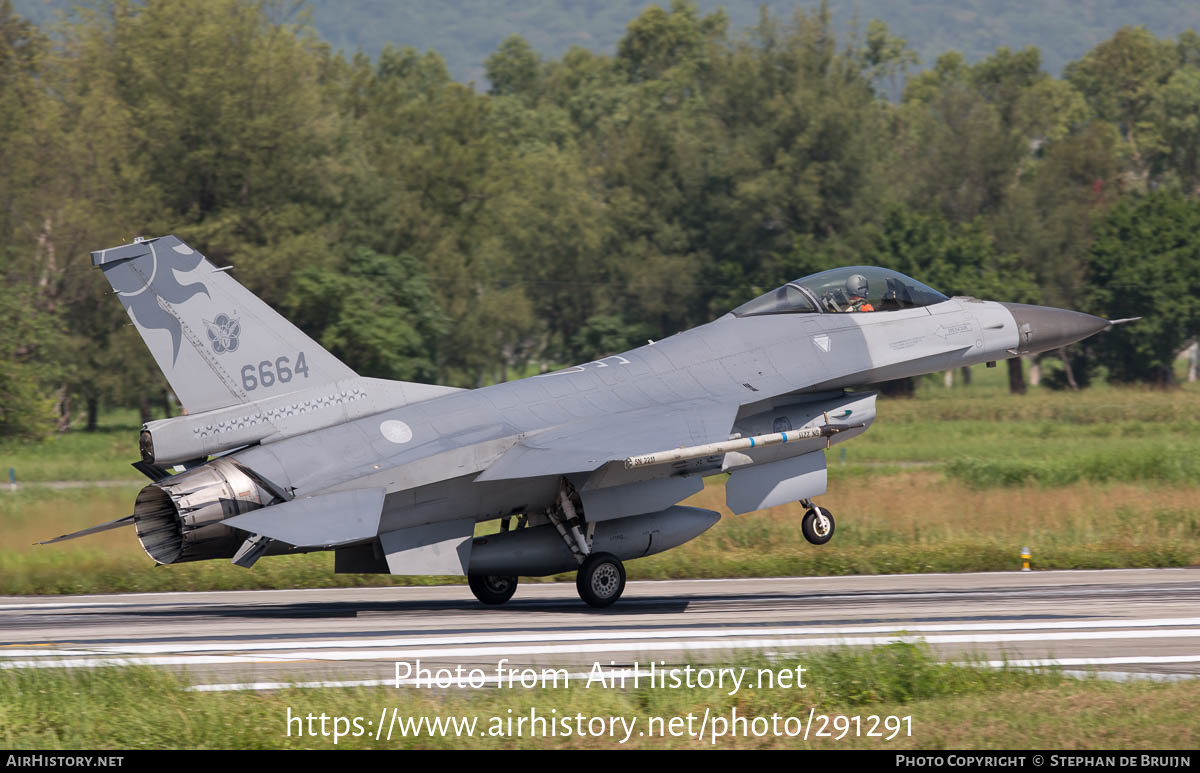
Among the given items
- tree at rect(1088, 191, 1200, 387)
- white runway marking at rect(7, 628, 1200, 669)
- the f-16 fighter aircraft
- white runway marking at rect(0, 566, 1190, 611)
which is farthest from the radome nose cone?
tree at rect(1088, 191, 1200, 387)

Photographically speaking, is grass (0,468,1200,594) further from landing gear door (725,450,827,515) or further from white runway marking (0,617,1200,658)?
white runway marking (0,617,1200,658)

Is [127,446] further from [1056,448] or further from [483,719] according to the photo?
[483,719]

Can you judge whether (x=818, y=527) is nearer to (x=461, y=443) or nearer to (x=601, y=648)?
(x=461, y=443)

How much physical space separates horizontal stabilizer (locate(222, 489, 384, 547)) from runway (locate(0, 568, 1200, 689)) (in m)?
1.00

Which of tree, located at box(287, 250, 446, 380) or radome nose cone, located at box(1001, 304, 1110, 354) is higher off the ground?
tree, located at box(287, 250, 446, 380)

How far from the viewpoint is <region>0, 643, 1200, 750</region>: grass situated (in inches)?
336

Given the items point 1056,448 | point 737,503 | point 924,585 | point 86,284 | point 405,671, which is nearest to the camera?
point 405,671

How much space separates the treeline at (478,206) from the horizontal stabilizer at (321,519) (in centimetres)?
2881

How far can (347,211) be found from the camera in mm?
59750

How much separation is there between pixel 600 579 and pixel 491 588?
1.71 m

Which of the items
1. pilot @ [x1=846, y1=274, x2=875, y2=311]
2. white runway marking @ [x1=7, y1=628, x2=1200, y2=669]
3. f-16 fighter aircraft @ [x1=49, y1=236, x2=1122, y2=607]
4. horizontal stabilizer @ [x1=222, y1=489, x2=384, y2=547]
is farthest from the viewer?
pilot @ [x1=846, y1=274, x2=875, y2=311]

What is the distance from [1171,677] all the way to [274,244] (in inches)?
1777

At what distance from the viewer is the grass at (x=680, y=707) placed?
8547mm
